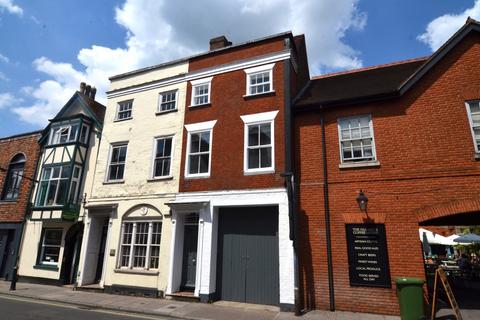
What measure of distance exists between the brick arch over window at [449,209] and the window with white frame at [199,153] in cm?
795

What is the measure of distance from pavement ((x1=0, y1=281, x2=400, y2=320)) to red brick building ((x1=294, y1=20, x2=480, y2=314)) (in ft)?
2.85

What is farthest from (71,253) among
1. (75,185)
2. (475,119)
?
(475,119)

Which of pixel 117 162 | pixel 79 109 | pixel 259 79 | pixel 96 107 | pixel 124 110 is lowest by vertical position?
pixel 117 162

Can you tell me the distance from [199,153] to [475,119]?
10090 mm

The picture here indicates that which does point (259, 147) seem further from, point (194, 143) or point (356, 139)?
point (356, 139)

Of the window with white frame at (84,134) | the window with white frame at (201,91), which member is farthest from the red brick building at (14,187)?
the window with white frame at (201,91)

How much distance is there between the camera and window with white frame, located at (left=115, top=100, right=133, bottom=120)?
52.5 ft

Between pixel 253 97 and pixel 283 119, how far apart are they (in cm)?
183

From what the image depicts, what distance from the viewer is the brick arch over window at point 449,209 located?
8977 mm

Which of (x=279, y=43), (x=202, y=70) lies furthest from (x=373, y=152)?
(x=202, y=70)

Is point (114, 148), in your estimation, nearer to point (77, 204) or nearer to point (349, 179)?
point (77, 204)

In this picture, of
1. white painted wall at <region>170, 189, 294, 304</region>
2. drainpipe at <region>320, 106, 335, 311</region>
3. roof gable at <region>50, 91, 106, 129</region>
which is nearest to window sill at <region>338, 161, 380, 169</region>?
drainpipe at <region>320, 106, 335, 311</region>

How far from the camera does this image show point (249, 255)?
452 inches

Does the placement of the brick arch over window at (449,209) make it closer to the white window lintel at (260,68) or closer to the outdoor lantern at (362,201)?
the outdoor lantern at (362,201)
